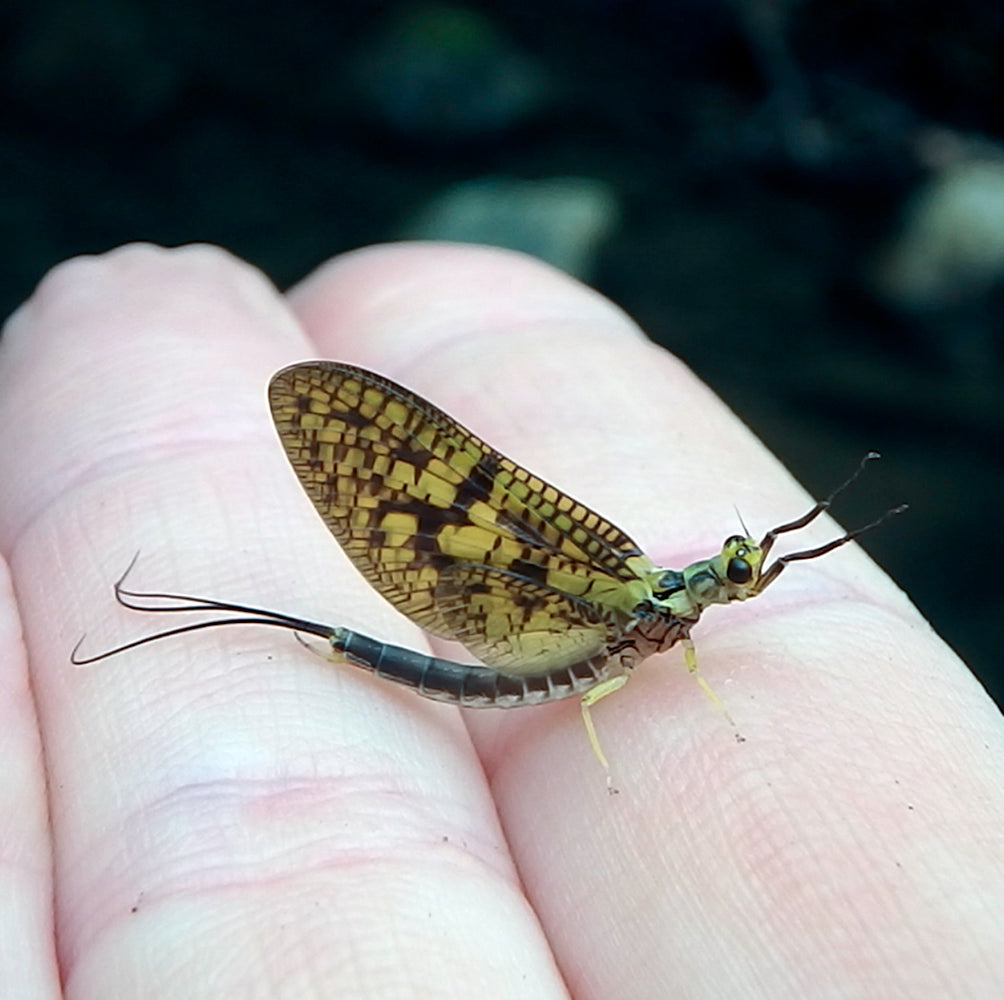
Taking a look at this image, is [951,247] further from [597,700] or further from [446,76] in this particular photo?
[597,700]

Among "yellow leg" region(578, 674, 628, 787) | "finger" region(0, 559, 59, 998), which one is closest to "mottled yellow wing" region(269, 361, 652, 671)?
"yellow leg" region(578, 674, 628, 787)

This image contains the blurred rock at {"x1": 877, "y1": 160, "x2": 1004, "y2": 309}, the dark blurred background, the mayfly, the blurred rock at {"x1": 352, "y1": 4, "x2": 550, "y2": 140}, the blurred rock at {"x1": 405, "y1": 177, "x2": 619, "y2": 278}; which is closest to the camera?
the mayfly

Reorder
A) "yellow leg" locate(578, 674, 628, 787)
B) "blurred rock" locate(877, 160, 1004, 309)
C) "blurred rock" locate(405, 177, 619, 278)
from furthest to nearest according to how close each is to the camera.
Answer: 1. "blurred rock" locate(405, 177, 619, 278)
2. "blurred rock" locate(877, 160, 1004, 309)
3. "yellow leg" locate(578, 674, 628, 787)

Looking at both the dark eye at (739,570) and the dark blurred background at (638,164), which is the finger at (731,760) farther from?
the dark blurred background at (638,164)

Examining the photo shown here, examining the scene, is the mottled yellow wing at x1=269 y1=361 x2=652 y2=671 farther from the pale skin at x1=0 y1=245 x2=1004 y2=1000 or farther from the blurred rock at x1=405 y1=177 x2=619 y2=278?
the blurred rock at x1=405 y1=177 x2=619 y2=278

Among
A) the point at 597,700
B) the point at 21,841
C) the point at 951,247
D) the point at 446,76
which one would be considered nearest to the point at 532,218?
the point at 446,76

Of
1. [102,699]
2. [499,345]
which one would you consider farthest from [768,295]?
[102,699]

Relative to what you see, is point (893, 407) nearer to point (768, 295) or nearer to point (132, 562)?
point (768, 295)
